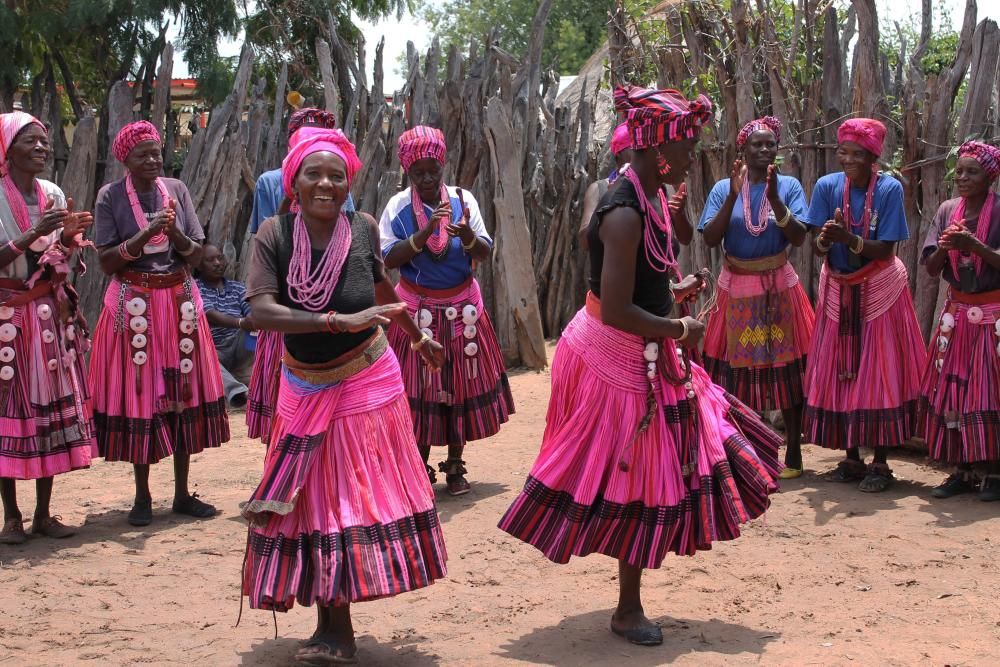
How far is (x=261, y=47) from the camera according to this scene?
54.6 feet

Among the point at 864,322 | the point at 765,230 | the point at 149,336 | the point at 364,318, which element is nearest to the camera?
the point at 364,318

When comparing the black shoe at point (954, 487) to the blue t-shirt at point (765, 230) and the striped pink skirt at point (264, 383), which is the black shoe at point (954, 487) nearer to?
the blue t-shirt at point (765, 230)

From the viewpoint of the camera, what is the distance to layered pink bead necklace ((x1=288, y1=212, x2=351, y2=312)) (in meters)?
3.85

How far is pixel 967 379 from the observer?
6141mm

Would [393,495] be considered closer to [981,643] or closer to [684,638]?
[684,638]

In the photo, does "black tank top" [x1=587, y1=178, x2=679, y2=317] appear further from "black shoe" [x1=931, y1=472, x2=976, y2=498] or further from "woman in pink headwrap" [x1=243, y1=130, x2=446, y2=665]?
"black shoe" [x1=931, y1=472, x2=976, y2=498]

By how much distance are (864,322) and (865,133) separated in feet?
3.53

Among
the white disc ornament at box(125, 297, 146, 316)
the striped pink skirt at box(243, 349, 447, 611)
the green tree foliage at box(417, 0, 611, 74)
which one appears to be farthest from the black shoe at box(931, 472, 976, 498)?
the green tree foliage at box(417, 0, 611, 74)

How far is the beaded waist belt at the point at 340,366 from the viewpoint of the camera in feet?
12.9

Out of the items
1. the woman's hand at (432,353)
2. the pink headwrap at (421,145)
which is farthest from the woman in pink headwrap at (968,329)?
the woman's hand at (432,353)

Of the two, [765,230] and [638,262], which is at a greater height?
[765,230]

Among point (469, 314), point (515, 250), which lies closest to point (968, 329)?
point (469, 314)

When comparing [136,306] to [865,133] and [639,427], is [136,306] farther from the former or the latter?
[865,133]

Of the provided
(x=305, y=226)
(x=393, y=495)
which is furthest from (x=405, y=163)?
(x=393, y=495)
